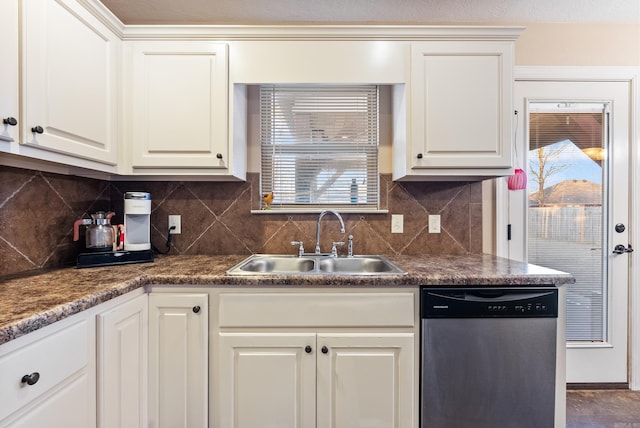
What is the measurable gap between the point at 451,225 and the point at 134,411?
199 cm

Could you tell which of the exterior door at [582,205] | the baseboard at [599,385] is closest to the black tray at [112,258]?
the exterior door at [582,205]

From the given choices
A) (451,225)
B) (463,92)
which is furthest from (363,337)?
(463,92)

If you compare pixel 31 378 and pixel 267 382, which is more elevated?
pixel 31 378

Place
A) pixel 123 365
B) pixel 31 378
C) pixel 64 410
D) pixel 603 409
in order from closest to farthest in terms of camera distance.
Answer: pixel 31 378
pixel 64 410
pixel 123 365
pixel 603 409

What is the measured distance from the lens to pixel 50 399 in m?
0.87

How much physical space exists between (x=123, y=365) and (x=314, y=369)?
772mm

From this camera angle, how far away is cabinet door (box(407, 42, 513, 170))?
169cm

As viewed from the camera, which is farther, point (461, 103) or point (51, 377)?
point (461, 103)

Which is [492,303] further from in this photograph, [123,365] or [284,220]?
[123,365]

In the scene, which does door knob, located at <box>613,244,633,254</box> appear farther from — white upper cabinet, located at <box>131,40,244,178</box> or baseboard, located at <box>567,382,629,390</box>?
white upper cabinet, located at <box>131,40,244,178</box>

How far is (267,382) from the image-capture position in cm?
135

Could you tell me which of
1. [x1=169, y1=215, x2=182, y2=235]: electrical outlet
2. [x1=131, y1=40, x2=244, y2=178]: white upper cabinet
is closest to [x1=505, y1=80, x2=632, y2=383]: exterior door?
[x1=131, y1=40, x2=244, y2=178]: white upper cabinet

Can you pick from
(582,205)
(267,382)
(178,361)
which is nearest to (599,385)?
(582,205)

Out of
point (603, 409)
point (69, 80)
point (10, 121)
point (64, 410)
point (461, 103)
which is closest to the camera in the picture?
point (64, 410)
